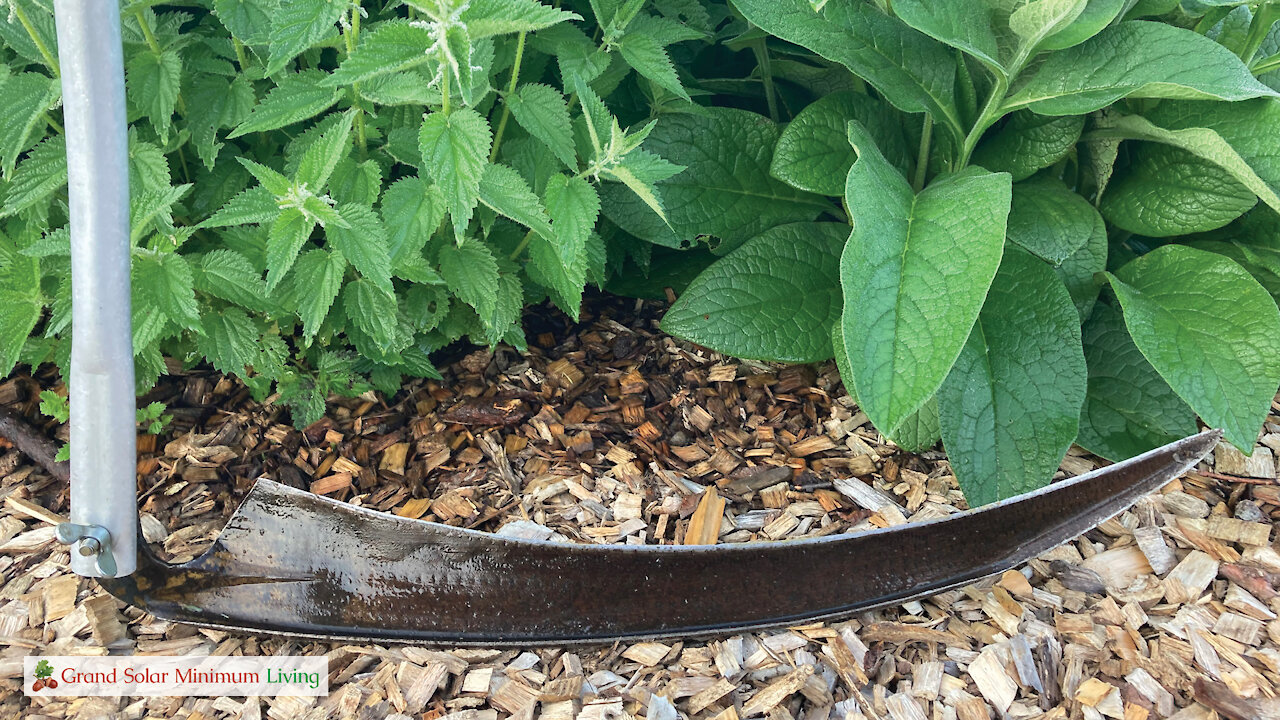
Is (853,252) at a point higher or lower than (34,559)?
higher

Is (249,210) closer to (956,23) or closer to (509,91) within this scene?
(509,91)

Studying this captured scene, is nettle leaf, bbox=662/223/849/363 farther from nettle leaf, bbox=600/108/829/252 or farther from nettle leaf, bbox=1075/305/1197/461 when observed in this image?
nettle leaf, bbox=1075/305/1197/461

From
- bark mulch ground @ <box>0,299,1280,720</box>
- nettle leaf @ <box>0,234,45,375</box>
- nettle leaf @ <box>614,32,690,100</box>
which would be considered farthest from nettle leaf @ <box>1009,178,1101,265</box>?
nettle leaf @ <box>0,234,45,375</box>

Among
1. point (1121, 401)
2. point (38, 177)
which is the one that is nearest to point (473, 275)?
point (38, 177)

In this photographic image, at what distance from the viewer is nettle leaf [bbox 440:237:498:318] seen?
50.8 inches

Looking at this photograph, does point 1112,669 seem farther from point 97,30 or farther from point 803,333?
point 97,30

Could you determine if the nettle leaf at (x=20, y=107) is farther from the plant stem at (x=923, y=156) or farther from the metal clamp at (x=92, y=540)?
the plant stem at (x=923, y=156)

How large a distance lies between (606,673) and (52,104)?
105 centimetres

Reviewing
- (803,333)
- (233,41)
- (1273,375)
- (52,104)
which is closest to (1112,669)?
(1273,375)

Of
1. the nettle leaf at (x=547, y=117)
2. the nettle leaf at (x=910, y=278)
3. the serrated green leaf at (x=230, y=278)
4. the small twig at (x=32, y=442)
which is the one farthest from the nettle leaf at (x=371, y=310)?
the nettle leaf at (x=910, y=278)

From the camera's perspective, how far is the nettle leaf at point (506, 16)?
97cm

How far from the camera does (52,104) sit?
46.2 inches

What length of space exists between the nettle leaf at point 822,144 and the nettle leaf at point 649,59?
10.1 inches

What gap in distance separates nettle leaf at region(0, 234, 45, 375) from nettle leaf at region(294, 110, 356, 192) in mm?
508
